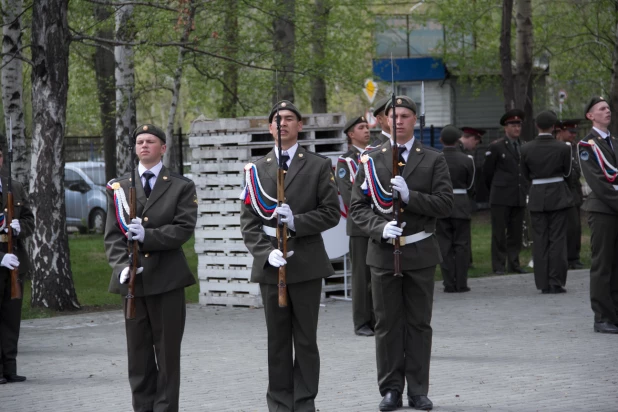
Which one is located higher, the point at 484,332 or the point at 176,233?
the point at 176,233

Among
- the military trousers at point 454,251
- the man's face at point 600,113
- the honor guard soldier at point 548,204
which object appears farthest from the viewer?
the military trousers at point 454,251

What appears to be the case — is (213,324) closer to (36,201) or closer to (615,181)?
(36,201)

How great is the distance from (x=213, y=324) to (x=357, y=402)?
4.62m

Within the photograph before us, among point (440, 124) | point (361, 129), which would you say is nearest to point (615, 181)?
point (361, 129)

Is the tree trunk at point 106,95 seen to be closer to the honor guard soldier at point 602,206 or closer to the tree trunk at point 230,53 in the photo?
the tree trunk at point 230,53

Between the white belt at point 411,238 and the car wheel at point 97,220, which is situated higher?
the white belt at point 411,238

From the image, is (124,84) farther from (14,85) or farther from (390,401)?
(390,401)

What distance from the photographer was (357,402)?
834 cm

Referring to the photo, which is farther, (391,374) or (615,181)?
(615,181)

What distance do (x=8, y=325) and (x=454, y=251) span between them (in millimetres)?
7047

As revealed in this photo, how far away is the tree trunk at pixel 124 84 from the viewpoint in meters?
16.6

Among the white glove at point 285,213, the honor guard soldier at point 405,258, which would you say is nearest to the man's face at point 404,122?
the honor guard soldier at point 405,258

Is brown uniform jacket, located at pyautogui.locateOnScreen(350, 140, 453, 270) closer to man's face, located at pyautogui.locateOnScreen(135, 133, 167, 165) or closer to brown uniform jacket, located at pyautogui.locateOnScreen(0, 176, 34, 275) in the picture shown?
man's face, located at pyautogui.locateOnScreen(135, 133, 167, 165)

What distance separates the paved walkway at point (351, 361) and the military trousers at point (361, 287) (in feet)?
0.88
